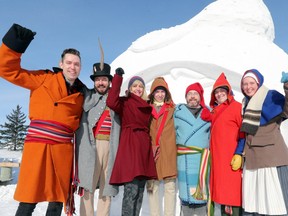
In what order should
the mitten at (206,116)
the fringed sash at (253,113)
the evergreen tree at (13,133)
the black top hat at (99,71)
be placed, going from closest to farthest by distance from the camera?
the fringed sash at (253,113)
the black top hat at (99,71)
the mitten at (206,116)
the evergreen tree at (13,133)

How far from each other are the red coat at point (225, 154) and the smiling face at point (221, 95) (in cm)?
13

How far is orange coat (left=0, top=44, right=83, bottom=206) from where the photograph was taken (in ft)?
7.07

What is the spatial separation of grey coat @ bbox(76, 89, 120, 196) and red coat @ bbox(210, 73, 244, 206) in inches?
40.0

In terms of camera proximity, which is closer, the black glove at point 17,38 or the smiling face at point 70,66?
the black glove at point 17,38

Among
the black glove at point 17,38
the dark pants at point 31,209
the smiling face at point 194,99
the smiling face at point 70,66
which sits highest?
the black glove at point 17,38

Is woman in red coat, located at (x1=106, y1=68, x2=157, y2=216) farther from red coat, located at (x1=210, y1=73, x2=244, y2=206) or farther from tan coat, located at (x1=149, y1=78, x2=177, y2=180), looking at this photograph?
red coat, located at (x1=210, y1=73, x2=244, y2=206)

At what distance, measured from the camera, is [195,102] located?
3.37m

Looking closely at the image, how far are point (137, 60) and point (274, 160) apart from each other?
371cm

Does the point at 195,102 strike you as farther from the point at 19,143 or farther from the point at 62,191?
the point at 19,143

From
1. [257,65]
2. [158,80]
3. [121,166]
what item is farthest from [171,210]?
[257,65]

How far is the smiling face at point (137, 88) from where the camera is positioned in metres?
3.07

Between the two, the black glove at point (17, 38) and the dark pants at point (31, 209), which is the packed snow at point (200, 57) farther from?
the black glove at point (17, 38)

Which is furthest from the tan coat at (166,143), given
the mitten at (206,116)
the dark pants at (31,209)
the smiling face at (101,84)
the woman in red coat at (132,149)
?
the dark pants at (31,209)

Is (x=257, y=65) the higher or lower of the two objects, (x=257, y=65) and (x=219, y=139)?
the higher
